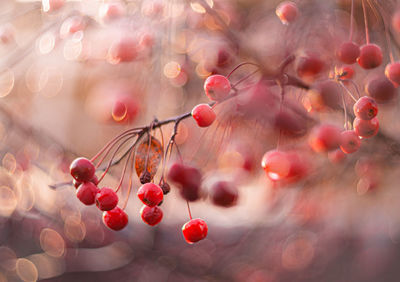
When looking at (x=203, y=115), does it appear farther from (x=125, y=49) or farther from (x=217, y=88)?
(x=125, y=49)

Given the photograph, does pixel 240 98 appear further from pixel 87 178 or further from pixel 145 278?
pixel 145 278

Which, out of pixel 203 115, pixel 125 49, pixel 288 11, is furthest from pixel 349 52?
pixel 125 49

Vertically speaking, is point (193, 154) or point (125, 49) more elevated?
point (125, 49)

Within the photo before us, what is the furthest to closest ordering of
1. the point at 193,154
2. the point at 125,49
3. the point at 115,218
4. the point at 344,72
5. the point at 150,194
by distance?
the point at 125,49 → the point at 193,154 → the point at 344,72 → the point at 115,218 → the point at 150,194

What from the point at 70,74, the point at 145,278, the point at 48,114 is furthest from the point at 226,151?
the point at 48,114

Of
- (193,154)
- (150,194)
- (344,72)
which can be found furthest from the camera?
(193,154)

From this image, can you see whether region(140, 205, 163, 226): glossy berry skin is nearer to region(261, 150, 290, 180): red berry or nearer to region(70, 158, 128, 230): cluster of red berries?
region(70, 158, 128, 230): cluster of red berries

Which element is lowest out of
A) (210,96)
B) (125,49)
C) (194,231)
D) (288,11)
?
(194,231)
